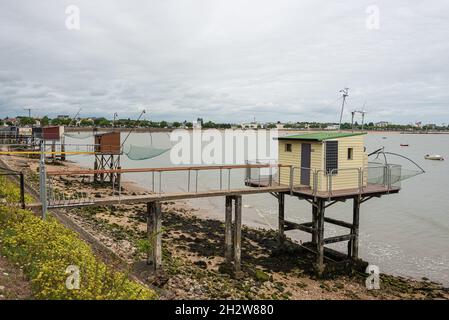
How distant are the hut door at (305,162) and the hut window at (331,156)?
3.25ft

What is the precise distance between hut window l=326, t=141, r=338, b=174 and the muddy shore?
5997 millimetres

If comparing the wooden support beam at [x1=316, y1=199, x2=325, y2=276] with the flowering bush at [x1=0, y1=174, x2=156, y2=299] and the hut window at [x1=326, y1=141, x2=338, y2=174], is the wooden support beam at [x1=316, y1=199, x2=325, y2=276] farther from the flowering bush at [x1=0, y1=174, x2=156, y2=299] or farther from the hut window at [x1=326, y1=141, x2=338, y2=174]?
the flowering bush at [x1=0, y1=174, x2=156, y2=299]

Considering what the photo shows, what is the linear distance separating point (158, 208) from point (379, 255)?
60.4ft

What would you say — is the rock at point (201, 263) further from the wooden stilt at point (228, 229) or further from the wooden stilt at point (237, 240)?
the wooden stilt at point (237, 240)

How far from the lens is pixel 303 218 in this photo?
1501 inches

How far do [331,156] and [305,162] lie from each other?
4.71 feet

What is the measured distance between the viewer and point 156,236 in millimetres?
16875

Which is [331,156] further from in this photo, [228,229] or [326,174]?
[228,229]

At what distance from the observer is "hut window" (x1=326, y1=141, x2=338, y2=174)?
68.0ft

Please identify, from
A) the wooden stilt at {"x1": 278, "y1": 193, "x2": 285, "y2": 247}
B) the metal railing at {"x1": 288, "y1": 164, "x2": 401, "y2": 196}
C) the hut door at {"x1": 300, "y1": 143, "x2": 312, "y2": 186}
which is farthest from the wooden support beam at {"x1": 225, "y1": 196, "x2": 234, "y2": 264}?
the wooden stilt at {"x1": 278, "y1": 193, "x2": 285, "y2": 247}

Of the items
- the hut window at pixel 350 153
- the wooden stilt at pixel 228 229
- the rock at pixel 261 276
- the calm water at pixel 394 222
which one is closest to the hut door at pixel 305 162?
the hut window at pixel 350 153

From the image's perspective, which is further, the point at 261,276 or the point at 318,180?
the point at 318,180

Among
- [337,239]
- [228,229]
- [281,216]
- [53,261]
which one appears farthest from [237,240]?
[53,261]
